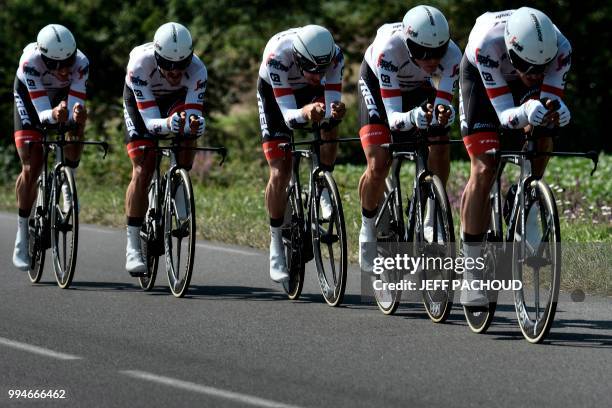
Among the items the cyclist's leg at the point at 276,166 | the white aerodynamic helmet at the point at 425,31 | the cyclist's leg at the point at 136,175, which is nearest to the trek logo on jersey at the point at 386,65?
the white aerodynamic helmet at the point at 425,31

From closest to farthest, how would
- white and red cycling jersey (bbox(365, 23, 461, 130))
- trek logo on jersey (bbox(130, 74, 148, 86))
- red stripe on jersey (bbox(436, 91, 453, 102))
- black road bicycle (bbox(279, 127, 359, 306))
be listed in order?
red stripe on jersey (bbox(436, 91, 453, 102)) → white and red cycling jersey (bbox(365, 23, 461, 130)) → black road bicycle (bbox(279, 127, 359, 306)) → trek logo on jersey (bbox(130, 74, 148, 86))

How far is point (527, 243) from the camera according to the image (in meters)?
9.13

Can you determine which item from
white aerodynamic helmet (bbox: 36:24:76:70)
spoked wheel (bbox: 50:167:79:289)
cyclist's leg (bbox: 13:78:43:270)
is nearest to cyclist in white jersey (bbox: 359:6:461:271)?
spoked wheel (bbox: 50:167:79:289)

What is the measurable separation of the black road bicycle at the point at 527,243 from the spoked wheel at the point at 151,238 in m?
3.09

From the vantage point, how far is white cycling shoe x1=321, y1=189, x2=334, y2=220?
35.7 ft

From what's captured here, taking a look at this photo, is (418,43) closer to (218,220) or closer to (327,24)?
(218,220)

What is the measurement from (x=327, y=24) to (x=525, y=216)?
20.7 metres

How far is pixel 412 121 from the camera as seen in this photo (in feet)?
32.5

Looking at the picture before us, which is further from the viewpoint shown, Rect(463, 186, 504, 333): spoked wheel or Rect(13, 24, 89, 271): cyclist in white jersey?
Rect(13, 24, 89, 271): cyclist in white jersey

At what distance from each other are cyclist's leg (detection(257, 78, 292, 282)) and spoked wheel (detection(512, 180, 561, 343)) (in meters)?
2.43

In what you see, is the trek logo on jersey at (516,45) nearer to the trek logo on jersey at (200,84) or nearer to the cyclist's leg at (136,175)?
the trek logo on jersey at (200,84)

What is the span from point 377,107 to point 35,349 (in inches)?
119

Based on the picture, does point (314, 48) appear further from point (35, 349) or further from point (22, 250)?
point (22, 250)

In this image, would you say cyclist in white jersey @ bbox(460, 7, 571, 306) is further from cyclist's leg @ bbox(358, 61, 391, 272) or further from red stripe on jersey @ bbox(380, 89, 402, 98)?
cyclist's leg @ bbox(358, 61, 391, 272)
